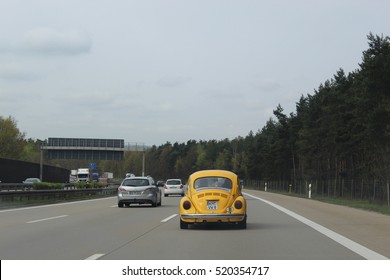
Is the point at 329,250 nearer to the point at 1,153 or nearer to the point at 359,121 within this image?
the point at 359,121

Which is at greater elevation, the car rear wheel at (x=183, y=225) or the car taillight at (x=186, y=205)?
the car taillight at (x=186, y=205)

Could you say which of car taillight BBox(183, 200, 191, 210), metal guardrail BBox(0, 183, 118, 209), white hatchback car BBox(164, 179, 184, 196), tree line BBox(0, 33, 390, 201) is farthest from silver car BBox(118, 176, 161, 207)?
white hatchback car BBox(164, 179, 184, 196)

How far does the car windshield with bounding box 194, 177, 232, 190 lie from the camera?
15.7 metres

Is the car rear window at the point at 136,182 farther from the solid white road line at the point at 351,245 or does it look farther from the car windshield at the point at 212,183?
the solid white road line at the point at 351,245

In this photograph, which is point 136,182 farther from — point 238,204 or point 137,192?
point 238,204

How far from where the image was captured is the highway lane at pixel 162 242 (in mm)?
10500

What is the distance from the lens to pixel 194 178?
1622 cm

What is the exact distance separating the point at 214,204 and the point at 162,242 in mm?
2872

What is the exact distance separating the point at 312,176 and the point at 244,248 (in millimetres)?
72082

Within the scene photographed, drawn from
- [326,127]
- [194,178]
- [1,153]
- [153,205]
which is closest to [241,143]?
[1,153]

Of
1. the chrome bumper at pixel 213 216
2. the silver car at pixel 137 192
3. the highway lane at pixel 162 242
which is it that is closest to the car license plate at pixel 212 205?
the chrome bumper at pixel 213 216

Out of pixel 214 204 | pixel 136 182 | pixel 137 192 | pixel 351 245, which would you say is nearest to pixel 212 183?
pixel 214 204

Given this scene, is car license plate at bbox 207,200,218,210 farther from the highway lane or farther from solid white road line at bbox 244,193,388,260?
solid white road line at bbox 244,193,388,260

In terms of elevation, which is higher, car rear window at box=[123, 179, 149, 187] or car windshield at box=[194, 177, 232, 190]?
car windshield at box=[194, 177, 232, 190]
